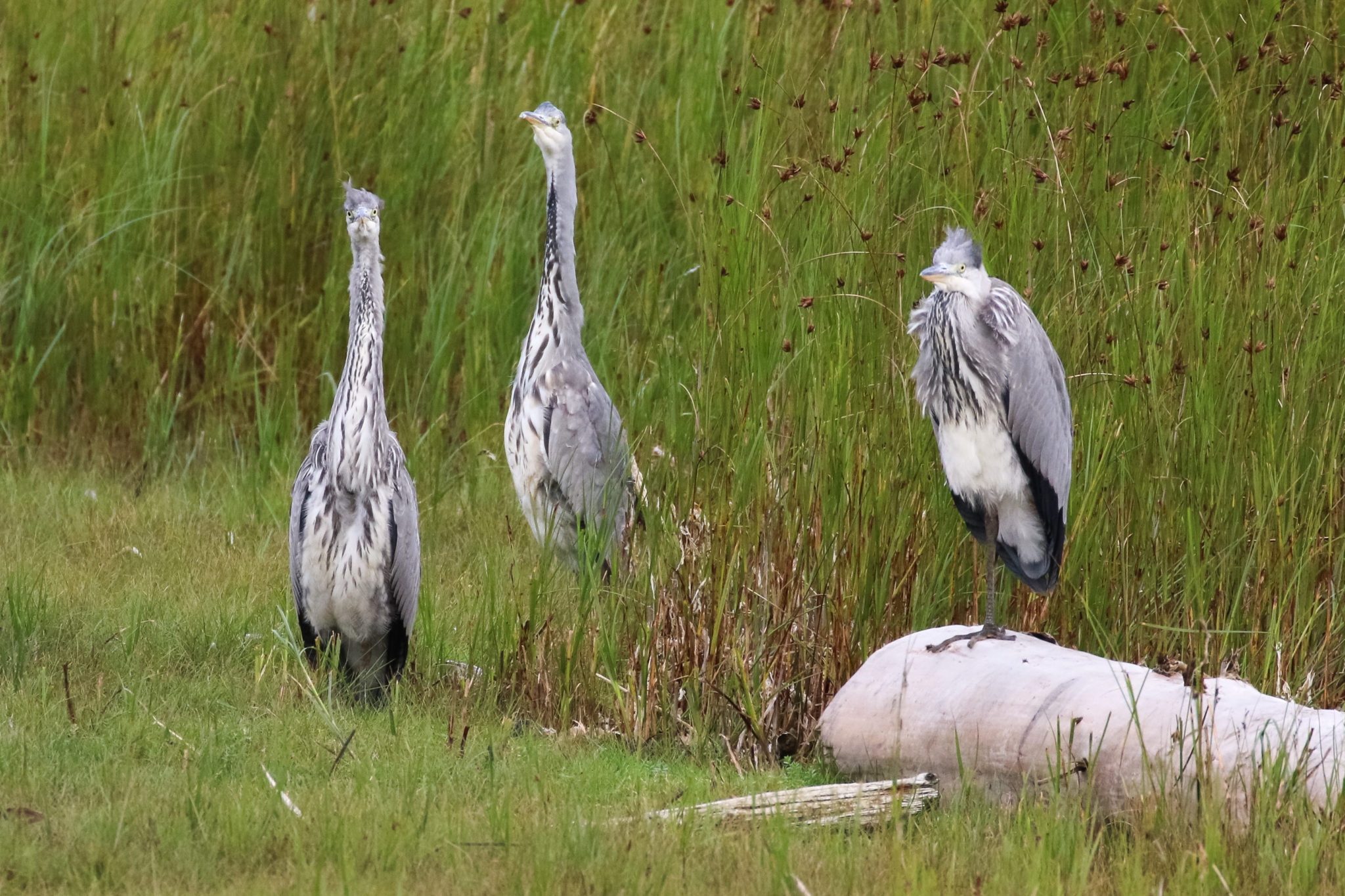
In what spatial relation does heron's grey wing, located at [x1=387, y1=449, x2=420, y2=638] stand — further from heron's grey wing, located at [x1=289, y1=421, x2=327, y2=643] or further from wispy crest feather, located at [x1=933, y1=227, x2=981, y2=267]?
wispy crest feather, located at [x1=933, y1=227, x2=981, y2=267]

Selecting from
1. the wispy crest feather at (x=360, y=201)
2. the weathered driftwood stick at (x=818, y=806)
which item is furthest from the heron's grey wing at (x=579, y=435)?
the weathered driftwood stick at (x=818, y=806)

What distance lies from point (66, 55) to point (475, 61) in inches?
83.6

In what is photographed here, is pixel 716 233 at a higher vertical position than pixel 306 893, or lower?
higher

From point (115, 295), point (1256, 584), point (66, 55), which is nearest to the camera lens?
point (1256, 584)

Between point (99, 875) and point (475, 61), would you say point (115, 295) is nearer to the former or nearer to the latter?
point (475, 61)

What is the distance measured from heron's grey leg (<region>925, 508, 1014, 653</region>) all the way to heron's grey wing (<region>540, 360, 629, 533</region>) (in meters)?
1.83

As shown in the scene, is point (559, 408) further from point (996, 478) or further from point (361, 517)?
point (996, 478)

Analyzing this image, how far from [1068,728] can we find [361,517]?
8.02 ft

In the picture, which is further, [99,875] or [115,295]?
[115,295]

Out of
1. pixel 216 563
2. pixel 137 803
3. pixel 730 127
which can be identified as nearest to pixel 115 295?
pixel 216 563

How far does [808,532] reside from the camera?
4879 millimetres

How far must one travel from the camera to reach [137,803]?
3.92 meters

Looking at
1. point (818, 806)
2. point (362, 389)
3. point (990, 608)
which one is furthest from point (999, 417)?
point (362, 389)

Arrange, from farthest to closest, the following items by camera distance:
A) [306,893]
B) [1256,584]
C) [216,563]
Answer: [216,563]
[1256,584]
[306,893]
